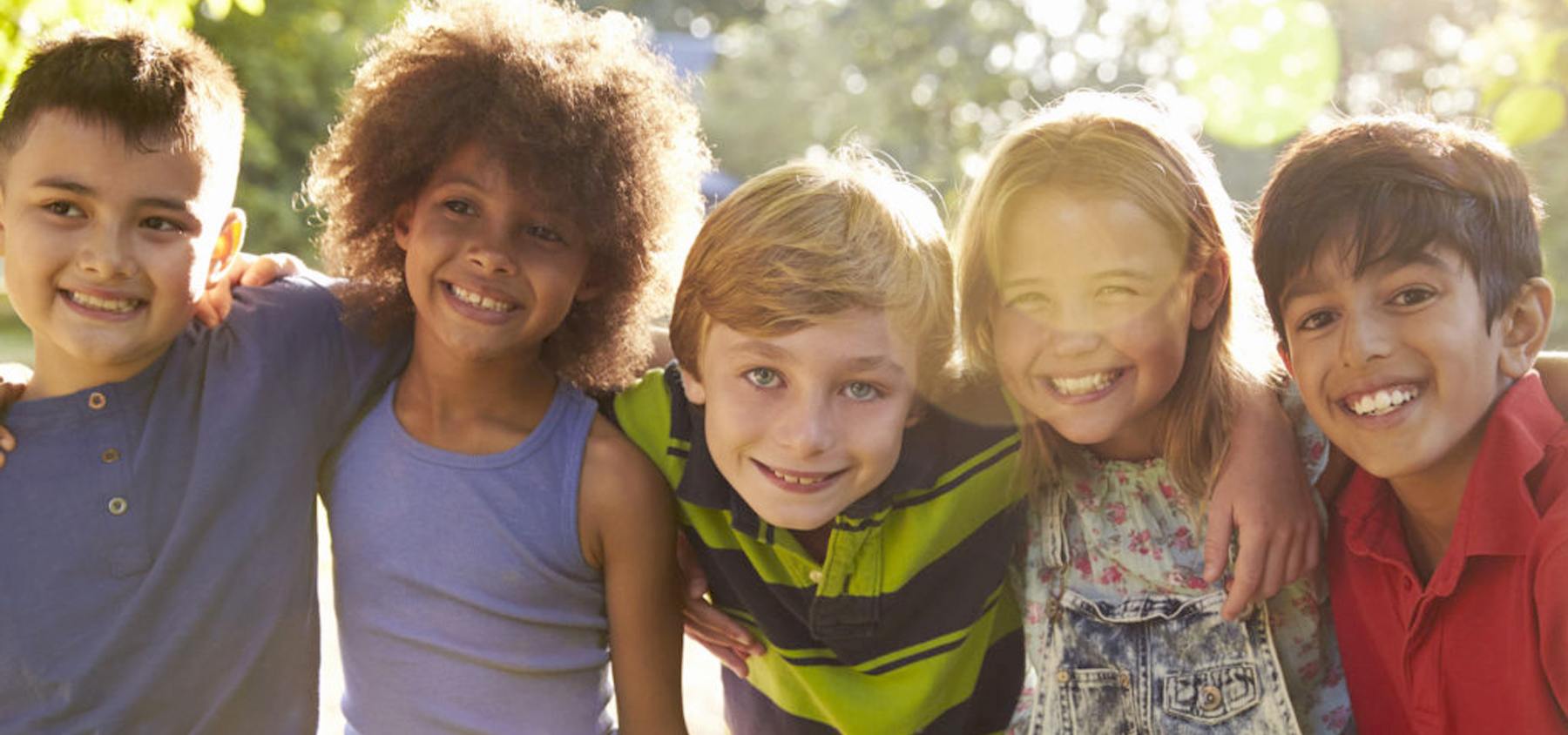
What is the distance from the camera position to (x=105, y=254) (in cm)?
222

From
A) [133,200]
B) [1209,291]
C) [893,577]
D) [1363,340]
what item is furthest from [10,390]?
[1363,340]

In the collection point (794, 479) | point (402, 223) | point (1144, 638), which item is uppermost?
point (402, 223)

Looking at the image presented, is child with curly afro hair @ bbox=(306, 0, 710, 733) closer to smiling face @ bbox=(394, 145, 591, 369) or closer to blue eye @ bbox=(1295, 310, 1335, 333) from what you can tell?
smiling face @ bbox=(394, 145, 591, 369)

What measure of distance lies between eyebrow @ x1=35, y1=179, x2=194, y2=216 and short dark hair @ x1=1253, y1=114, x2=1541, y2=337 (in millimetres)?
1773

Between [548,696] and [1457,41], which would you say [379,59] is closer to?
[548,696]

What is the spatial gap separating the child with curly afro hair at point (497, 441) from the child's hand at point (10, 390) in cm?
52

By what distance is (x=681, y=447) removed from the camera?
2498mm

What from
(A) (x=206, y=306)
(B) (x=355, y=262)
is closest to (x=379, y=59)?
(B) (x=355, y=262)

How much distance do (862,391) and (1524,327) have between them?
103cm

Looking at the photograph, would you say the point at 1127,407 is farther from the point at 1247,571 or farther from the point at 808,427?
the point at 808,427

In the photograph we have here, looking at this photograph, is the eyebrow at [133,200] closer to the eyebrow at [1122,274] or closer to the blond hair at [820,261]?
the blond hair at [820,261]

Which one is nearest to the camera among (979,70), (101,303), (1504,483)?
(1504,483)

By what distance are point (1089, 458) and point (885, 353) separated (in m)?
0.46

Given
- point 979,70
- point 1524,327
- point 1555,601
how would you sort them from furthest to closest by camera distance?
1. point 979,70
2. point 1524,327
3. point 1555,601
